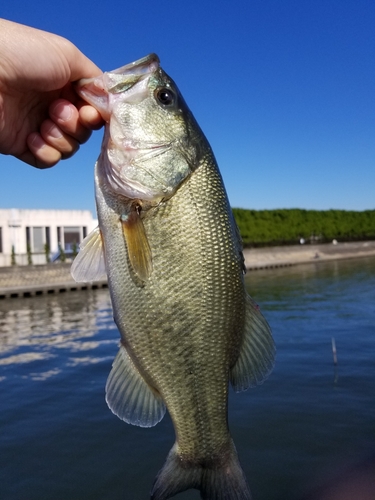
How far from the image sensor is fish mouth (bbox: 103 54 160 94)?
249cm

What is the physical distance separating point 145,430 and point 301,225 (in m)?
65.3

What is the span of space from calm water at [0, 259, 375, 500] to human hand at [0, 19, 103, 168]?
564 centimetres

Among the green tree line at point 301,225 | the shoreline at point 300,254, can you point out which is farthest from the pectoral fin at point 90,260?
the green tree line at point 301,225

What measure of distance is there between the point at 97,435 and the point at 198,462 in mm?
7515

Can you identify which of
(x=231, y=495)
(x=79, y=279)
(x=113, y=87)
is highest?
(x=113, y=87)

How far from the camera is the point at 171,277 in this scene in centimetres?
240

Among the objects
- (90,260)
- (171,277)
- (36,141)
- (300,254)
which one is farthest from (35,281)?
(300,254)

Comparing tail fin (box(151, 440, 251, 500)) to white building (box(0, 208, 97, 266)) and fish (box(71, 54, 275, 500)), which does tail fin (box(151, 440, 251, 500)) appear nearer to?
fish (box(71, 54, 275, 500))

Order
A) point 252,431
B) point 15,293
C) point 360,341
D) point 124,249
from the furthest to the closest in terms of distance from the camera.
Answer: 1. point 15,293
2. point 360,341
3. point 252,431
4. point 124,249

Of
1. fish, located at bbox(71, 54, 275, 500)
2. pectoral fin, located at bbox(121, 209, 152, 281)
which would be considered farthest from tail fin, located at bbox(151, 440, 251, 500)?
pectoral fin, located at bbox(121, 209, 152, 281)

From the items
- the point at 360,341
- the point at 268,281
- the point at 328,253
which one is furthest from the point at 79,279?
the point at 328,253

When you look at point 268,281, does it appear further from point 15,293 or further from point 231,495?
point 231,495

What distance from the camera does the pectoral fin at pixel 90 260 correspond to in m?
2.56

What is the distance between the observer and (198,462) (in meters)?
2.55
